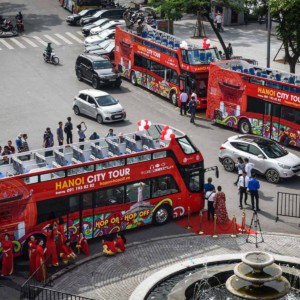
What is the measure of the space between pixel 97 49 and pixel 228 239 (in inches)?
1078

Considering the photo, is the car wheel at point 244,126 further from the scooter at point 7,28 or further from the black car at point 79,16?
the scooter at point 7,28

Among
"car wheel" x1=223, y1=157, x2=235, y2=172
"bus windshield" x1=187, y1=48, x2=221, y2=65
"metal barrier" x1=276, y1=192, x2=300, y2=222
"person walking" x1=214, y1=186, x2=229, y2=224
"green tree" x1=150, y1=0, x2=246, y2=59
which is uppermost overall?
"green tree" x1=150, y1=0, x2=246, y2=59

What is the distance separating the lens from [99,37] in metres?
51.9

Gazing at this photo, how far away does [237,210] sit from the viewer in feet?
89.3

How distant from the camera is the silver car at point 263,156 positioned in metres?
29.7

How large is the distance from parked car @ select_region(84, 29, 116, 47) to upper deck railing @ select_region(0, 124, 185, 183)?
2533cm

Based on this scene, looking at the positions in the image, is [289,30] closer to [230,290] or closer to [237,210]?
[237,210]

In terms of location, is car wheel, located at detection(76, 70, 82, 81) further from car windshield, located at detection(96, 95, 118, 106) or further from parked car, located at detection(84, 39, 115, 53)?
car windshield, located at detection(96, 95, 118, 106)

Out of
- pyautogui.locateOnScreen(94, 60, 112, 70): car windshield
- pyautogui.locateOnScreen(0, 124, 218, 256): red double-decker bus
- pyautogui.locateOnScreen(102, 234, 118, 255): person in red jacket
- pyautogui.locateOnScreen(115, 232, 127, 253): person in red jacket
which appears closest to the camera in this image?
pyautogui.locateOnScreen(0, 124, 218, 256): red double-decker bus

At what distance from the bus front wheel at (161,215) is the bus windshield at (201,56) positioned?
15.0 m

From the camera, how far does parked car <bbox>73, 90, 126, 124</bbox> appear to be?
37375 millimetres

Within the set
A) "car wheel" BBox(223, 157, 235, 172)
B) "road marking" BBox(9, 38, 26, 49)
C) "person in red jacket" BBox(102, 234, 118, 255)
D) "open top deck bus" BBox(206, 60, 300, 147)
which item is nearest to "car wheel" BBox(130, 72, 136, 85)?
"open top deck bus" BBox(206, 60, 300, 147)

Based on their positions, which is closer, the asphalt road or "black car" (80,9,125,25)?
the asphalt road

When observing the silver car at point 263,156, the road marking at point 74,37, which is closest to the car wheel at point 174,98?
the silver car at point 263,156
